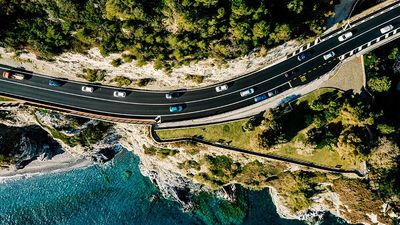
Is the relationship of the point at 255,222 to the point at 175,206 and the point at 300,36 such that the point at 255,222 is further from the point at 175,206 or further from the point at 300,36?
the point at 300,36

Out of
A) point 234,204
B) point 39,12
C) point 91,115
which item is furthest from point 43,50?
point 234,204

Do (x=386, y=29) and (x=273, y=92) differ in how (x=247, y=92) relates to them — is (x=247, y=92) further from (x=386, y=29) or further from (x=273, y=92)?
(x=386, y=29)

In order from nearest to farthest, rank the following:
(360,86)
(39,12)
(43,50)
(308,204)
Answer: (39,12) → (43,50) → (360,86) → (308,204)

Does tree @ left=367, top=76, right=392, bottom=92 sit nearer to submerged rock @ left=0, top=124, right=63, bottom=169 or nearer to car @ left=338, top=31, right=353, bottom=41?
car @ left=338, top=31, right=353, bottom=41

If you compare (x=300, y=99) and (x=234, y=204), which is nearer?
(x=300, y=99)

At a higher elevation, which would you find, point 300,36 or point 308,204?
point 300,36

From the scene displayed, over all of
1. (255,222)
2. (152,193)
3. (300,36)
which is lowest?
(255,222)
